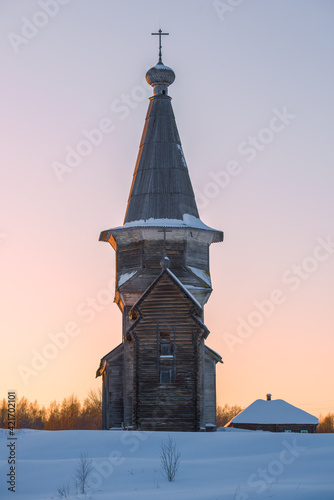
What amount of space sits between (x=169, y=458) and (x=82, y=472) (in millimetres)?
2526

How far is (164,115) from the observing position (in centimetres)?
3872

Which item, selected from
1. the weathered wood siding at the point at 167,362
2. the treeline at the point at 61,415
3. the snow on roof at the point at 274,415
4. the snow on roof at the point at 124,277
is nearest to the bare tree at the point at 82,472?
the weathered wood siding at the point at 167,362

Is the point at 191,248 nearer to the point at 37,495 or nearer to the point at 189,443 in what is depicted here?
the point at 189,443

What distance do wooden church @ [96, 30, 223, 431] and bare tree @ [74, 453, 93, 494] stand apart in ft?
27.8

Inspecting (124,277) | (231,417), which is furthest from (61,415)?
(124,277)

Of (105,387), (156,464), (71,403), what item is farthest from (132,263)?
(71,403)

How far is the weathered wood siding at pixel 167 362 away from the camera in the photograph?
33.6 m

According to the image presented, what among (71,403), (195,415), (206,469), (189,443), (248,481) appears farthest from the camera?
(71,403)

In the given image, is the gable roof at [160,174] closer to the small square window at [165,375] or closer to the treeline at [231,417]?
the small square window at [165,375]

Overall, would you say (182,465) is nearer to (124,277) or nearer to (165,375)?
(165,375)

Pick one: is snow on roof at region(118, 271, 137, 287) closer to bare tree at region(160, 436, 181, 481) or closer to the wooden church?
the wooden church

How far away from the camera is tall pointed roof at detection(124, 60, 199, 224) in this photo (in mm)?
36812

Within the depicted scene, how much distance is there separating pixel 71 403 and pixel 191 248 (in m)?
64.1

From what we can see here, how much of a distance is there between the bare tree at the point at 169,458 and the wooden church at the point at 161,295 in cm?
555
